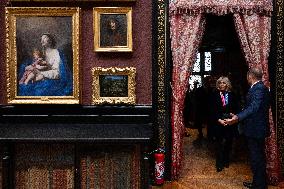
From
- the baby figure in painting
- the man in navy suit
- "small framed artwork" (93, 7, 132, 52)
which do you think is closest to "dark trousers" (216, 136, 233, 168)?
the man in navy suit

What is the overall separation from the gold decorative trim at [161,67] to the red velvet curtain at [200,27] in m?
0.13

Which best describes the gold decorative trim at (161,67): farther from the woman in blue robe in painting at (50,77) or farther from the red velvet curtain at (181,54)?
the woman in blue robe in painting at (50,77)

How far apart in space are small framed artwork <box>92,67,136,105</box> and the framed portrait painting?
0.94ft

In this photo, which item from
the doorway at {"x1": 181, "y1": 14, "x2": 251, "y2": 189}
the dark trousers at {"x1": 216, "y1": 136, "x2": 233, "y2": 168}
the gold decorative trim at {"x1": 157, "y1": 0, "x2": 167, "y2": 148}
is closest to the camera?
the gold decorative trim at {"x1": 157, "y1": 0, "x2": 167, "y2": 148}

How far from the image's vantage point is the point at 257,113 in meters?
4.84

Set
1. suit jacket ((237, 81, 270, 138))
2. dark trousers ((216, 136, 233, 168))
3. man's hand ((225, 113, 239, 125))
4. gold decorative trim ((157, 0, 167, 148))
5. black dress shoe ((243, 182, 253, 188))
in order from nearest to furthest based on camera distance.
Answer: suit jacket ((237, 81, 270, 138))
man's hand ((225, 113, 239, 125))
black dress shoe ((243, 182, 253, 188))
gold decorative trim ((157, 0, 167, 148))
dark trousers ((216, 136, 233, 168))

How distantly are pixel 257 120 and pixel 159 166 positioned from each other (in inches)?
58.8

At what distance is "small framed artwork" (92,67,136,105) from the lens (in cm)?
539

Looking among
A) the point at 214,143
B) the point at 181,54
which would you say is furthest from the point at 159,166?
the point at 214,143

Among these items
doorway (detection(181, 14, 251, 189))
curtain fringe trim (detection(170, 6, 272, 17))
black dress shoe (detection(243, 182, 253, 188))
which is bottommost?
black dress shoe (detection(243, 182, 253, 188))

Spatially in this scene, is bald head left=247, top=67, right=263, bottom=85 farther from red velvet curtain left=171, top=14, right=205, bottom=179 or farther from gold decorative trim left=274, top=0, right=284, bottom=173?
red velvet curtain left=171, top=14, right=205, bottom=179

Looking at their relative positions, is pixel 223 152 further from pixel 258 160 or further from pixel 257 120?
pixel 257 120

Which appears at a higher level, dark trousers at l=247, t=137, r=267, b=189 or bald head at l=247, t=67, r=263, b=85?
bald head at l=247, t=67, r=263, b=85

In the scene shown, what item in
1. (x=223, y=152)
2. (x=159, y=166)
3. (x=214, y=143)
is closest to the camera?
(x=159, y=166)
